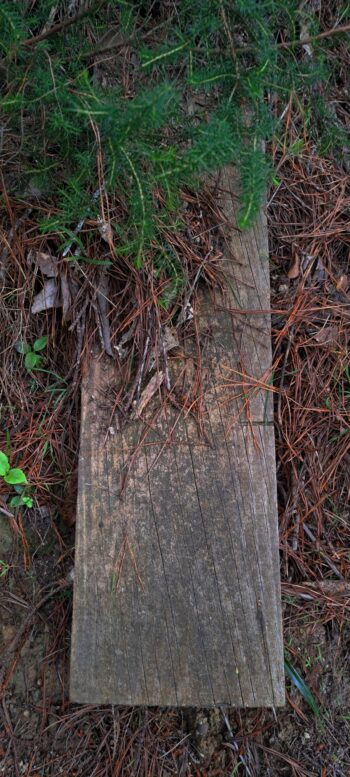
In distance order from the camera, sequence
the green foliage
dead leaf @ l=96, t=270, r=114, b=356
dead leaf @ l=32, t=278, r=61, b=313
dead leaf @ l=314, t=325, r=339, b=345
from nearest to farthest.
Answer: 1. the green foliage
2. dead leaf @ l=96, t=270, r=114, b=356
3. dead leaf @ l=32, t=278, r=61, b=313
4. dead leaf @ l=314, t=325, r=339, b=345

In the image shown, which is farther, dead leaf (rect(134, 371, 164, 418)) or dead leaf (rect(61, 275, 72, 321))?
dead leaf (rect(61, 275, 72, 321))

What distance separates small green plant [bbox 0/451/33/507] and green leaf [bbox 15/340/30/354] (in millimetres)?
387

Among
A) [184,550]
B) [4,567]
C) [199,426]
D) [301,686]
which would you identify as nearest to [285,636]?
[301,686]

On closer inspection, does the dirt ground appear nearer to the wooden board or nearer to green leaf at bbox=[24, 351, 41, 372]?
the wooden board

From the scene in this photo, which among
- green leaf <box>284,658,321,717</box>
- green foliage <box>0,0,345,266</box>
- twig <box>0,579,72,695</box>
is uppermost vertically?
green foliage <box>0,0,345,266</box>

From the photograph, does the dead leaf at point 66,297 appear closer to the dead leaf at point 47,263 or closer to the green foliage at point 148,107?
the dead leaf at point 47,263

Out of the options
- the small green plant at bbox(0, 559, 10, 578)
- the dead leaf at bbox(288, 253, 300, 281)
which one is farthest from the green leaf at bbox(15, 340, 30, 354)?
the dead leaf at bbox(288, 253, 300, 281)

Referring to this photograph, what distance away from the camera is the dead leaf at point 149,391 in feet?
7.38

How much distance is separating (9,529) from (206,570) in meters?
0.78

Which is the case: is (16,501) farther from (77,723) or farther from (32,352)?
(77,723)

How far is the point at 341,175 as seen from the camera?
2.84 m

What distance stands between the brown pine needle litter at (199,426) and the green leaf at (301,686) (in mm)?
27

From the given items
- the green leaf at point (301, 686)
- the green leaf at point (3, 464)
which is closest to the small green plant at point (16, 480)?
the green leaf at point (3, 464)

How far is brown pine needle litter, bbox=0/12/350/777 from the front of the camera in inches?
91.9
